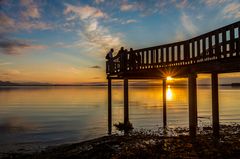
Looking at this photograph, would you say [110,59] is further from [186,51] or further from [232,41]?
[232,41]

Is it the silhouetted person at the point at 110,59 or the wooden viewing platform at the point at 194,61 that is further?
the silhouetted person at the point at 110,59

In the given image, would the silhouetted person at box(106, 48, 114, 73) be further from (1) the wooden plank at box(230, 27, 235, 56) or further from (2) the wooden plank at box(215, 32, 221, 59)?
(1) the wooden plank at box(230, 27, 235, 56)

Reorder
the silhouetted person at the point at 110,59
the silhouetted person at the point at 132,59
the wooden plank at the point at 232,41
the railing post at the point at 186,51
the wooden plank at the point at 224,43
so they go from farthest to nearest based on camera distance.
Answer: the silhouetted person at the point at 110,59 < the silhouetted person at the point at 132,59 < the railing post at the point at 186,51 < the wooden plank at the point at 224,43 < the wooden plank at the point at 232,41

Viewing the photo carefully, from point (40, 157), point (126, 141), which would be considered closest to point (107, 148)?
point (126, 141)

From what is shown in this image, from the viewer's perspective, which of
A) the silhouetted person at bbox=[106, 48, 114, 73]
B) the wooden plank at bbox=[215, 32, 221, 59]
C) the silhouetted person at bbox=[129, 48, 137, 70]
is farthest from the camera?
the silhouetted person at bbox=[106, 48, 114, 73]

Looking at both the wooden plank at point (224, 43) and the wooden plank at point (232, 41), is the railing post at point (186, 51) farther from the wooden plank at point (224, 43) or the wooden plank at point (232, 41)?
the wooden plank at point (232, 41)

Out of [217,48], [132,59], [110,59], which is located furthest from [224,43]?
[110,59]

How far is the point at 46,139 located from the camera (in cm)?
1900

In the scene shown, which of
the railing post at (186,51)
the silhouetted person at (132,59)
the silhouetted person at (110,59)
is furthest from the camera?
the silhouetted person at (110,59)

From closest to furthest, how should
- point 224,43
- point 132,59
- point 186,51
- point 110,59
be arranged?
point 224,43 → point 186,51 → point 132,59 → point 110,59

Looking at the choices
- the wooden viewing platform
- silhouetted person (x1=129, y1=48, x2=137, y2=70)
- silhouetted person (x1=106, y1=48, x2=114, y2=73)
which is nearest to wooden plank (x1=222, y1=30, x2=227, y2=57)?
the wooden viewing platform

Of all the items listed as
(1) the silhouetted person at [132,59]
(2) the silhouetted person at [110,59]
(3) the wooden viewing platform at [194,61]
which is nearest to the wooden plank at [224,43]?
(3) the wooden viewing platform at [194,61]

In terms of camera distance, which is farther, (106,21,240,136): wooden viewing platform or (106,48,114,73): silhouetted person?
(106,48,114,73): silhouetted person

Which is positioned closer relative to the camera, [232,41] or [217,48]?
[232,41]
